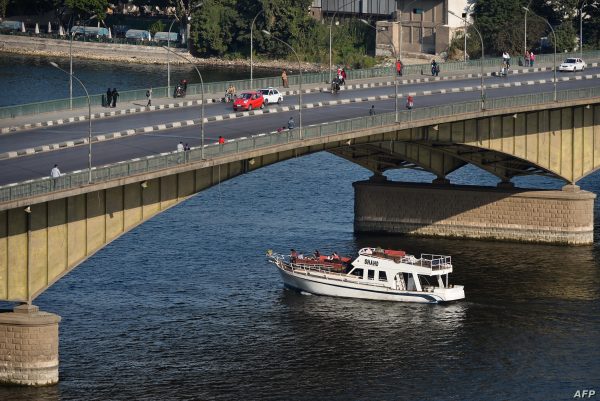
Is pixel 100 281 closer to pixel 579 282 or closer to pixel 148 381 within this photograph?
pixel 148 381

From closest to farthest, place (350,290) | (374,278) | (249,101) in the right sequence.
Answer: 1. (350,290)
2. (374,278)
3. (249,101)

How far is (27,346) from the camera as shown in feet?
314

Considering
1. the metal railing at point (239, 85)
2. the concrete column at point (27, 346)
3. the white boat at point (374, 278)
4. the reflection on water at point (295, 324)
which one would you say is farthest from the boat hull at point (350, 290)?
the concrete column at point (27, 346)

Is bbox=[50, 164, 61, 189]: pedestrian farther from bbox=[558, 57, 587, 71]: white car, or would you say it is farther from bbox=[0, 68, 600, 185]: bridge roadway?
bbox=[558, 57, 587, 71]: white car

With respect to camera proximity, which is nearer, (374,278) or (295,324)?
(295,324)

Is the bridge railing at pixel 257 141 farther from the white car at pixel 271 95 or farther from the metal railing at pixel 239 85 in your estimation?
the metal railing at pixel 239 85

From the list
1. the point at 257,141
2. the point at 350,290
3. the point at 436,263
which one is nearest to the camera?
the point at 257,141

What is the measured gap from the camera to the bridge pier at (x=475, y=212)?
459ft

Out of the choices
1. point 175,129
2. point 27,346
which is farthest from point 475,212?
point 27,346

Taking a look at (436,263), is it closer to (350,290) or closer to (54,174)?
(350,290)

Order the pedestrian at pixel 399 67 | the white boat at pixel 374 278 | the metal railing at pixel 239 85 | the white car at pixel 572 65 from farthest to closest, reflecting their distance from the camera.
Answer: the white car at pixel 572 65
the pedestrian at pixel 399 67
the metal railing at pixel 239 85
the white boat at pixel 374 278

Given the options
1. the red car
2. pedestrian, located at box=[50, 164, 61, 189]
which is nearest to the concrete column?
pedestrian, located at box=[50, 164, 61, 189]

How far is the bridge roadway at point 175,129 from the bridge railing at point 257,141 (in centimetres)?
473

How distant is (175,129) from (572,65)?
54.2m
